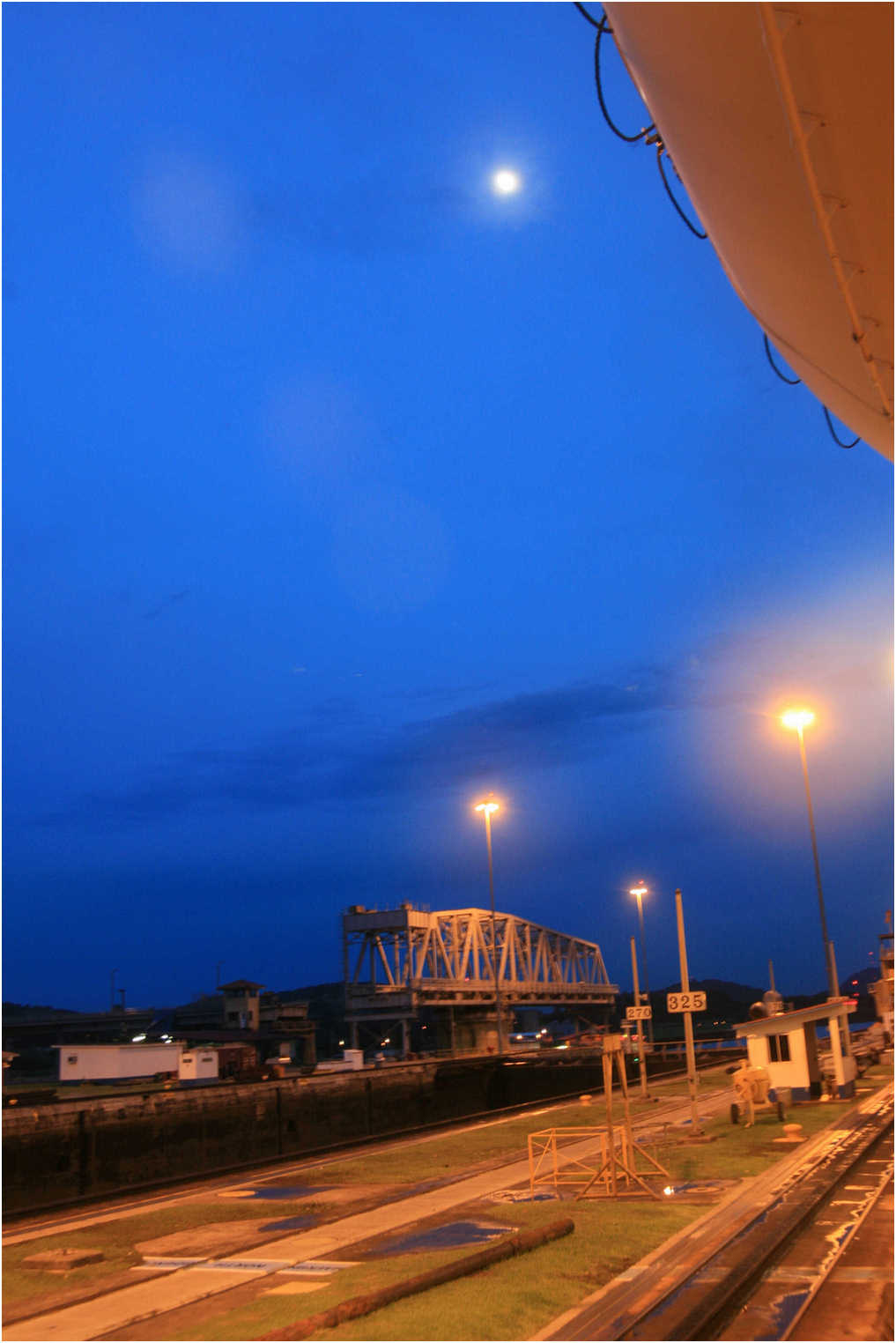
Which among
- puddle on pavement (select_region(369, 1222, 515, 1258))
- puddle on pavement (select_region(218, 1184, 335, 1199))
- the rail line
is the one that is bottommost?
the rail line

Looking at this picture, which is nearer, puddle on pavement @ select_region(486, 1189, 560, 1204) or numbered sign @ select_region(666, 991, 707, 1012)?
puddle on pavement @ select_region(486, 1189, 560, 1204)

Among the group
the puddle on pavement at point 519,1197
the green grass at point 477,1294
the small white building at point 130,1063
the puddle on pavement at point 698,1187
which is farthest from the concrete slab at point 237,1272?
the small white building at point 130,1063

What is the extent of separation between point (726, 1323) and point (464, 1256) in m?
3.46

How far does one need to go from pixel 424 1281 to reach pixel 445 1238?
135 inches

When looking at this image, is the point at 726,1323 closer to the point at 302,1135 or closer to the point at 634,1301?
the point at 634,1301

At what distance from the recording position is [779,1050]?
30.5 meters

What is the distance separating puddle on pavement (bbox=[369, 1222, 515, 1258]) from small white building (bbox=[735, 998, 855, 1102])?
1663 centimetres

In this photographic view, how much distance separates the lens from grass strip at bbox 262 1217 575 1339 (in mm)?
9688

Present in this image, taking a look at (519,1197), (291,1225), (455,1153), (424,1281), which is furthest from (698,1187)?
(455,1153)

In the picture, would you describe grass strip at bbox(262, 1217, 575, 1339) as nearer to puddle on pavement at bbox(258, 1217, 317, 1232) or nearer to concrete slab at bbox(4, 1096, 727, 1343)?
concrete slab at bbox(4, 1096, 727, 1343)

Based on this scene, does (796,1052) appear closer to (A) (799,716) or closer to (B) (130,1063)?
(A) (799,716)

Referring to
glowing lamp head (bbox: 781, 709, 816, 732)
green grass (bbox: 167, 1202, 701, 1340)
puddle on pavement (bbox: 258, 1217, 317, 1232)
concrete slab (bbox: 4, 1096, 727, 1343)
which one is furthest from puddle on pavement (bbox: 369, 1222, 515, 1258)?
glowing lamp head (bbox: 781, 709, 816, 732)

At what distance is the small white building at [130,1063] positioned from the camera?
137 ft

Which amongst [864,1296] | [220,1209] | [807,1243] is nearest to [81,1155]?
[220,1209]
